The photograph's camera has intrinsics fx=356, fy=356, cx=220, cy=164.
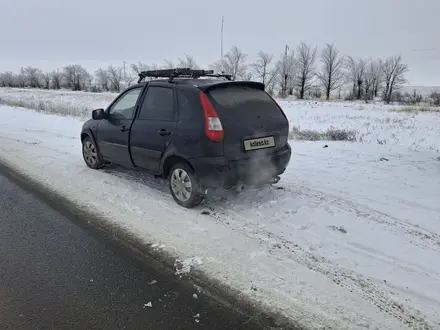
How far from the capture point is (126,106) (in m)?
5.82

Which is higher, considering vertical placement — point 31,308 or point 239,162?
point 239,162

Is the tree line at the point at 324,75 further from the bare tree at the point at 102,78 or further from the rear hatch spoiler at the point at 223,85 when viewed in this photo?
the rear hatch spoiler at the point at 223,85

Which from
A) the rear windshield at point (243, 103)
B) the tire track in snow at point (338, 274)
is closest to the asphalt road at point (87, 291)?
the tire track in snow at point (338, 274)

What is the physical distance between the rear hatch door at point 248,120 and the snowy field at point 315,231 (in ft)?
2.59

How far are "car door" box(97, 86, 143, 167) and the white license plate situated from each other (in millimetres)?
2016

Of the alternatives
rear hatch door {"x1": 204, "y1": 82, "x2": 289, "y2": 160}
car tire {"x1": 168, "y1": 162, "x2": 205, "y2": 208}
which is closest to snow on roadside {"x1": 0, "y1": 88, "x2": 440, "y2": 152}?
rear hatch door {"x1": 204, "y1": 82, "x2": 289, "y2": 160}

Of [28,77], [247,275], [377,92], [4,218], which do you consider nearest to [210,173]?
[247,275]

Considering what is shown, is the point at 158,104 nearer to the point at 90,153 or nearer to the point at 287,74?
the point at 90,153

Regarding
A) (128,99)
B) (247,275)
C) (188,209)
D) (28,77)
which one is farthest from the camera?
(28,77)

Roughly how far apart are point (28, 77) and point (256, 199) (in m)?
105

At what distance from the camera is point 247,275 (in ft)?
10.7

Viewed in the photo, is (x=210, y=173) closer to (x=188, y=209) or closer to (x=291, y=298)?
(x=188, y=209)

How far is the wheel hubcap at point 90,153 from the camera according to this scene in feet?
21.9

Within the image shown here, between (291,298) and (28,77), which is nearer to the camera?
(291,298)
